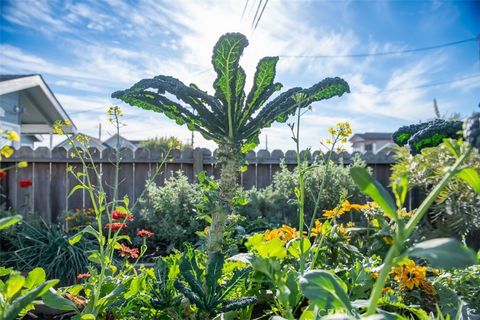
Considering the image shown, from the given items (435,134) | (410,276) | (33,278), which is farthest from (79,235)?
(410,276)

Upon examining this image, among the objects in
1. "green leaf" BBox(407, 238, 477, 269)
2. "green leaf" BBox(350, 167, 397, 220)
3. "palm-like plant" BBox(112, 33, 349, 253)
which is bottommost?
"green leaf" BBox(407, 238, 477, 269)

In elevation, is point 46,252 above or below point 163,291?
below

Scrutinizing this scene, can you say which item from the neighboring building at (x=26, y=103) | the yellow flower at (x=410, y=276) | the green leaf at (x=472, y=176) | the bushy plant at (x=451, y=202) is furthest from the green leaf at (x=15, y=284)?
the neighboring building at (x=26, y=103)

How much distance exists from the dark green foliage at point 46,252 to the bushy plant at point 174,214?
68 centimetres

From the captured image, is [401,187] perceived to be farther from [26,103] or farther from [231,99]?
[26,103]

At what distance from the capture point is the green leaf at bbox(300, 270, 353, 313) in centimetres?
62

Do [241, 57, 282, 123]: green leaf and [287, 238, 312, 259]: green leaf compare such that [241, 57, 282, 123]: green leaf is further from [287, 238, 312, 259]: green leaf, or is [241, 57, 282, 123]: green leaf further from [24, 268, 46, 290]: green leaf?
[24, 268, 46, 290]: green leaf

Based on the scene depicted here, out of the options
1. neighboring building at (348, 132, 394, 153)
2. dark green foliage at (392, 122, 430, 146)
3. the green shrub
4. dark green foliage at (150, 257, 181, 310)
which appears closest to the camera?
dark green foliage at (392, 122, 430, 146)

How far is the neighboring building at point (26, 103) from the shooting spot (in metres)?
7.38

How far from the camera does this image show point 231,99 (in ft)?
3.72

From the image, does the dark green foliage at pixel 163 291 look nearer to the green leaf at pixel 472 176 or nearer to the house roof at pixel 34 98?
the green leaf at pixel 472 176

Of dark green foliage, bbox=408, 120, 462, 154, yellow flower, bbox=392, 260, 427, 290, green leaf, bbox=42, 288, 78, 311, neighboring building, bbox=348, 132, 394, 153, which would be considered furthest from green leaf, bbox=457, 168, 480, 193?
neighboring building, bbox=348, 132, 394, 153

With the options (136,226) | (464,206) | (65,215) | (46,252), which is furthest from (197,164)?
(464,206)

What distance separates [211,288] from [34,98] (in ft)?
31.7
